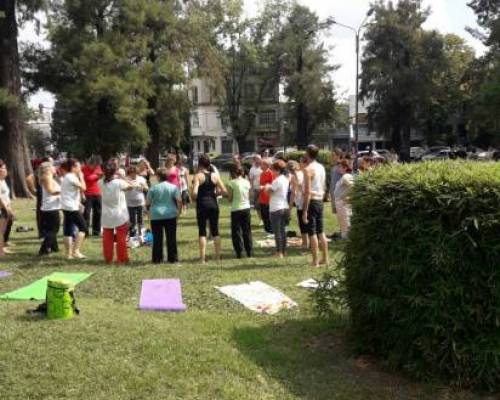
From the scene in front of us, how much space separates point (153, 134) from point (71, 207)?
30983 millimetres

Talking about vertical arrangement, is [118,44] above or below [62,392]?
above

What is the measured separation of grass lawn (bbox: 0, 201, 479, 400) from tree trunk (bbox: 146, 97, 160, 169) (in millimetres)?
32080

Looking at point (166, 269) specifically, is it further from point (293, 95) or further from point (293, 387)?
point (293, 95)

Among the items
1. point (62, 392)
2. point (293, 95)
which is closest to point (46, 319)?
point (62, 392)

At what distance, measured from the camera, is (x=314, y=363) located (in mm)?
5059

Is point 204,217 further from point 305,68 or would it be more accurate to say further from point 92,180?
point 305,68

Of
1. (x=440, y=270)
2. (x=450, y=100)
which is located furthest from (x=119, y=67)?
(x=450, y=100)

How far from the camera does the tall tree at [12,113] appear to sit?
1080 inches

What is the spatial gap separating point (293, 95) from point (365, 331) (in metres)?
52.5

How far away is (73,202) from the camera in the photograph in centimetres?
1023

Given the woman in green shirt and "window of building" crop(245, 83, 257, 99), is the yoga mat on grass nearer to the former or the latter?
the woman in green shirt

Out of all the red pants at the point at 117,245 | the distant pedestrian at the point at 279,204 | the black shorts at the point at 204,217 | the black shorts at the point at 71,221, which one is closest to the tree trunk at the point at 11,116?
the black shorts at the point at 71,221

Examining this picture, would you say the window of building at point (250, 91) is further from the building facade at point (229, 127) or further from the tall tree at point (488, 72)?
the tall tree at point (488, 72)

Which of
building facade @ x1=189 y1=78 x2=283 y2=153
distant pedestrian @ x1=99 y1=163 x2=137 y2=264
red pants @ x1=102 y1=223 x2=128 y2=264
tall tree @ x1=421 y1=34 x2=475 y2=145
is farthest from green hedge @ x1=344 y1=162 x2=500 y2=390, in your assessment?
building facade @ x1=189 y1=78 x2=283 y2=153
